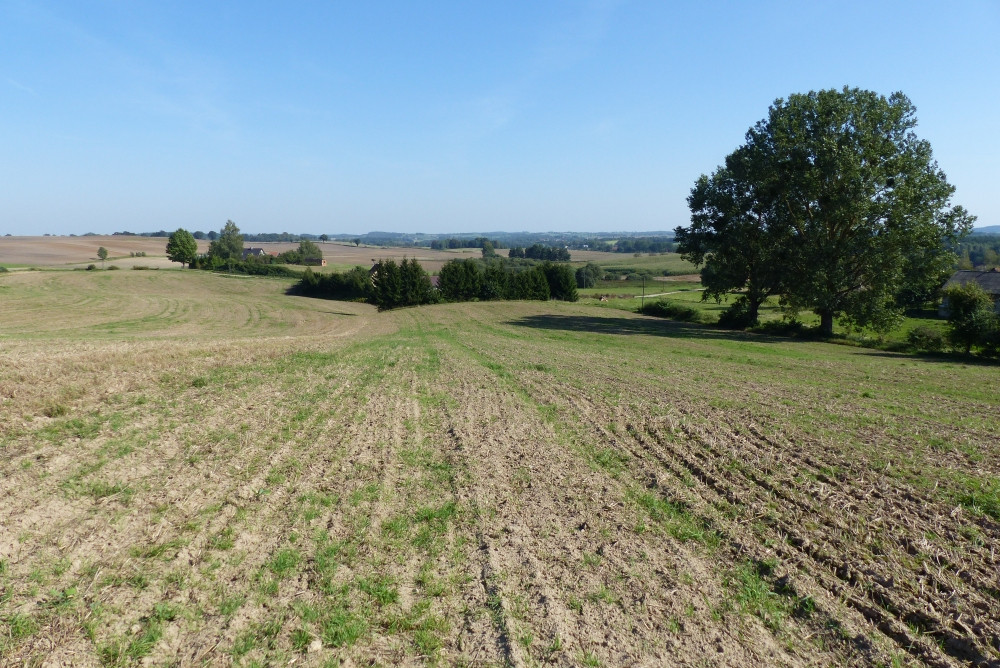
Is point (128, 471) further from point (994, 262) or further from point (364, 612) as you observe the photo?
point (994, 262)

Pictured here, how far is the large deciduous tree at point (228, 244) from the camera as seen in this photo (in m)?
109

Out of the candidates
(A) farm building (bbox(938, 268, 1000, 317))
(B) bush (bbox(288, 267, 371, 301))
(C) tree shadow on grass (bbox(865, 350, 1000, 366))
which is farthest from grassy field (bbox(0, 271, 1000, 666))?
(A) farm building (bbox(938, 268, 1000, 317))

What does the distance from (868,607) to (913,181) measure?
35.3 m

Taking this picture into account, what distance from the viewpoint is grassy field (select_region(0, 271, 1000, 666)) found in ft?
16.5

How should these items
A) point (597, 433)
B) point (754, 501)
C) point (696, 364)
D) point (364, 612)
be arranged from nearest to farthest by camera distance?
1. point (364, 612)
2. point (754, 501)
3. point (597, 433)
4. point (696, 364)

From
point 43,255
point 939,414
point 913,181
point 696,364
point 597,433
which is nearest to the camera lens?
point 597,433

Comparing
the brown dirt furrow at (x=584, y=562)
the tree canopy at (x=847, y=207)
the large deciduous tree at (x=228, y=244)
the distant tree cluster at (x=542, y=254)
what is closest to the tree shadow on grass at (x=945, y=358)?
the tree canopy at (x=847, y=207)

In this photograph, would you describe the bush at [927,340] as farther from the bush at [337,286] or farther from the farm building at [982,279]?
the bush at [337,286]

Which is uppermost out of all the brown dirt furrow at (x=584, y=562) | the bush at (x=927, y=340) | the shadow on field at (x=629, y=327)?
the brown dirt furrow at (x=584, y=562)

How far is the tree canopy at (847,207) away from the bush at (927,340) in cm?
195

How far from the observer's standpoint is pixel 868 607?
18.1 feet

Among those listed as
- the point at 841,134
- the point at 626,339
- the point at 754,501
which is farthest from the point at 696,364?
the point at 841,134

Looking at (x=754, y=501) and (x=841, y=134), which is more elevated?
(x=841, y=134)

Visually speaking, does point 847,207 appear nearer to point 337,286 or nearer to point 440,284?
point 440,284
